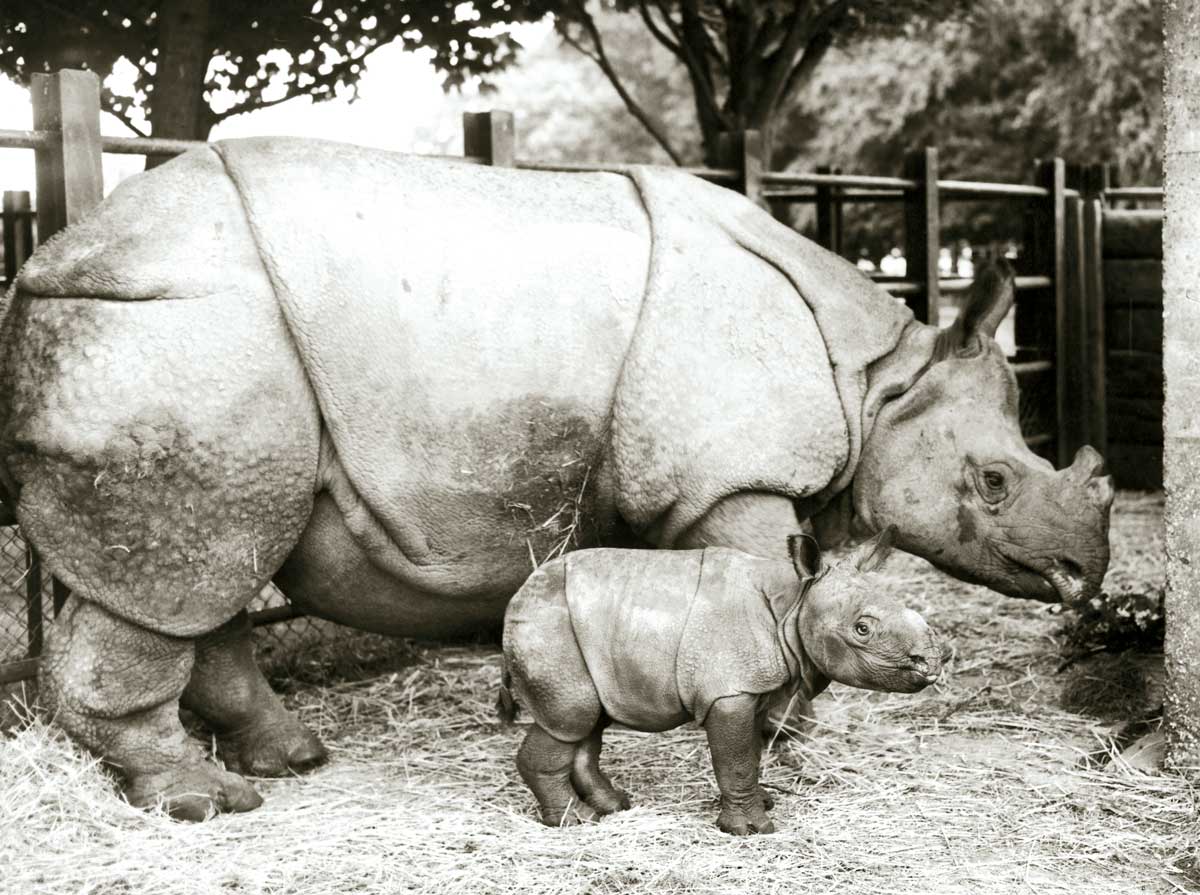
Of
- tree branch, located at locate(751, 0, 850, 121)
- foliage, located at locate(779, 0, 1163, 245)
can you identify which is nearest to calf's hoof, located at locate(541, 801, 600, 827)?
tree branch, located at locate(751, 0, 850, 121)

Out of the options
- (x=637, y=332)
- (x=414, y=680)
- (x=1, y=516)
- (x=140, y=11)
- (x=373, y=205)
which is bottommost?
(x=414, y=680)

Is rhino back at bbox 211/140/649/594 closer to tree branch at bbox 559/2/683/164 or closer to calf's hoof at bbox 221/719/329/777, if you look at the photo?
calf's hoof at bbox 221/719/329/777

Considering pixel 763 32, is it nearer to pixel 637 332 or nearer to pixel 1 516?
pixel 637 332

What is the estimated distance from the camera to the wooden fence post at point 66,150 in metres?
4.75

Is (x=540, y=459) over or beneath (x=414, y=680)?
over

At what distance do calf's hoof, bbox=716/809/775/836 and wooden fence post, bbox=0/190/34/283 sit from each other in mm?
4410

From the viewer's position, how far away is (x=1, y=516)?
479cm

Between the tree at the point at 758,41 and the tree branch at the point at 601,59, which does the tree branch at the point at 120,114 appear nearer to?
the tree branch at the point at 601,59

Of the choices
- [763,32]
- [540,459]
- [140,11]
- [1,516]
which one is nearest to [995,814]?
[540,459]

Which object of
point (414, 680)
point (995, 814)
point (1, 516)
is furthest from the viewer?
point (414, 680)

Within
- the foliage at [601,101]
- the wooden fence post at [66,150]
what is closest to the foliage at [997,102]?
the foliage at [601,101]

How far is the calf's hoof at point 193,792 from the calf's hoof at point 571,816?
0.89 metres

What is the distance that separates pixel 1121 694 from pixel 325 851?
2890mm

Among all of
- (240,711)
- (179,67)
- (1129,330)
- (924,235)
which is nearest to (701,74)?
(924,235)
